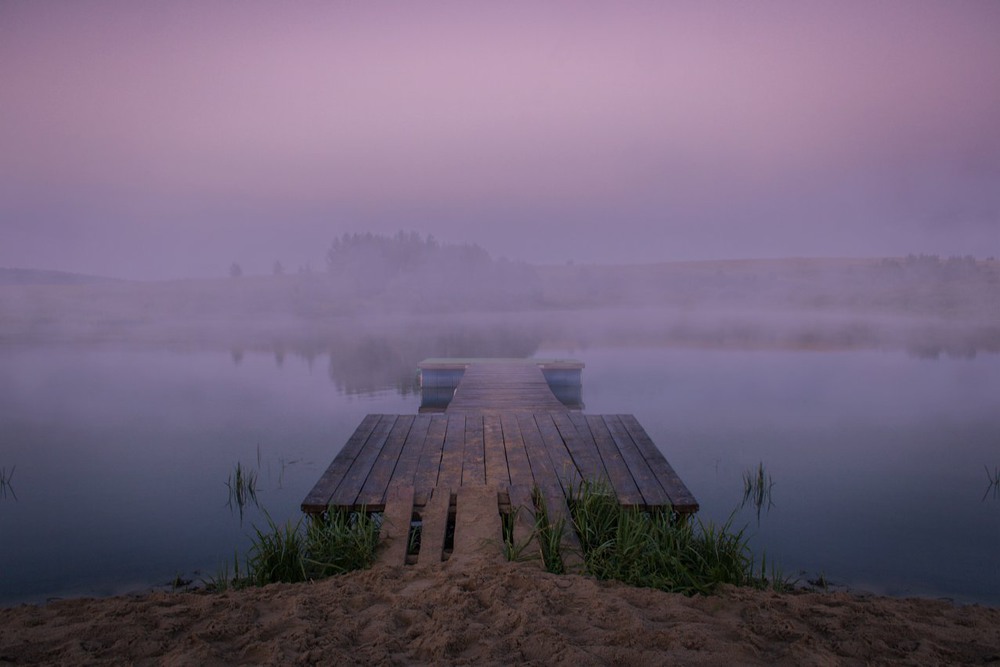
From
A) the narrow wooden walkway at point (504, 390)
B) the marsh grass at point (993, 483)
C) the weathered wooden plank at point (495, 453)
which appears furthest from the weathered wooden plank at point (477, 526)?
the marsh grass at point (993, 483)

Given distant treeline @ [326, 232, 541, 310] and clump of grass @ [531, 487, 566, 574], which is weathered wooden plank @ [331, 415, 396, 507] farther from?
distant treeline @ [326, 232, 541, 310]

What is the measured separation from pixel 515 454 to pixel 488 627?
267 centimetres

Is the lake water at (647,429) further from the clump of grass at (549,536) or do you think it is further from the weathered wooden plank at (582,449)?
the clump of grass at (549,536)

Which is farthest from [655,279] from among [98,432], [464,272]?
[98,432]

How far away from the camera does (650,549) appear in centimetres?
349

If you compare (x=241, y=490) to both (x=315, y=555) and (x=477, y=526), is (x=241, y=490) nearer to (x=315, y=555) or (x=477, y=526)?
(x=315, y=555)

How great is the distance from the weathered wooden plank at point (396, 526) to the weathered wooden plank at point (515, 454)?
781 millimetres

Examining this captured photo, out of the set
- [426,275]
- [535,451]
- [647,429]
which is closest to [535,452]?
[535,451]

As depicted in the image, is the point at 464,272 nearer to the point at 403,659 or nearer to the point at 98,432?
the point at 98,432

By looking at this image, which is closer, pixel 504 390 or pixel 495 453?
pixel 495 453

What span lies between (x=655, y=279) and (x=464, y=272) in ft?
91.8

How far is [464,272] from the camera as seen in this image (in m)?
51.6

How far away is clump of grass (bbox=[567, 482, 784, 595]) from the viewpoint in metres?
3.17

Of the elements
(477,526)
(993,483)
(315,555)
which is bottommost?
(993,483)
